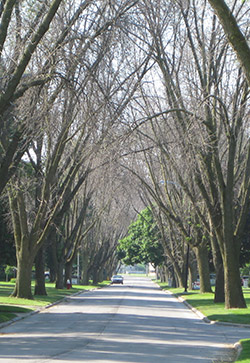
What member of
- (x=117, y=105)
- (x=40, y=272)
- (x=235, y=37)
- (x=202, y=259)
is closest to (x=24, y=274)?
(x=40, y=272)

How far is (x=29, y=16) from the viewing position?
20.2 meters

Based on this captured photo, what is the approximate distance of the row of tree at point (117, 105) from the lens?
1728 centimetres

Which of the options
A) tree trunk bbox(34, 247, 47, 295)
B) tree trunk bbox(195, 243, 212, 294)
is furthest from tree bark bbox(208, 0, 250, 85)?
tree trunk bbox(195, 243, 212, 294)

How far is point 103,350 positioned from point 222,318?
10.5m

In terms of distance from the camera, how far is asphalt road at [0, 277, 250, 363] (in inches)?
518

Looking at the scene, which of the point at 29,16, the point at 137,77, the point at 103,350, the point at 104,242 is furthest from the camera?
the point at 104,242

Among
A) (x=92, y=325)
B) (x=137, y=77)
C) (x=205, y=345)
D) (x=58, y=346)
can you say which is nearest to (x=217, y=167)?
(x=137, y=77)

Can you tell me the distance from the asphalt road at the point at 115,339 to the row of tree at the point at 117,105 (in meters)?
4.74

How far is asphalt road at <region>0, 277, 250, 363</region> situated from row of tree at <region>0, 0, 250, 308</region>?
186 inches

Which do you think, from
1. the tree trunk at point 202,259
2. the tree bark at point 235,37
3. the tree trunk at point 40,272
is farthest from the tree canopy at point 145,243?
the tree bark at point 235,37

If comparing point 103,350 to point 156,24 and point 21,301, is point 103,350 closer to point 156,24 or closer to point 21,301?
point 156,24

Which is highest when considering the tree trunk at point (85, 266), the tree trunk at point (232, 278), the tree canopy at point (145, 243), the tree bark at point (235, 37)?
the tree canopy at point (145, 243)

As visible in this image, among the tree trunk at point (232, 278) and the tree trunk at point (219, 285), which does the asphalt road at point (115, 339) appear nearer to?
the tree trunk at point (232, 278)

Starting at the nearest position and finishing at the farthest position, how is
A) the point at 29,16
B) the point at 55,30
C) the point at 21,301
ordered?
1. the point at 55,30
2. the point at 29,16
3. the point at 21,301
